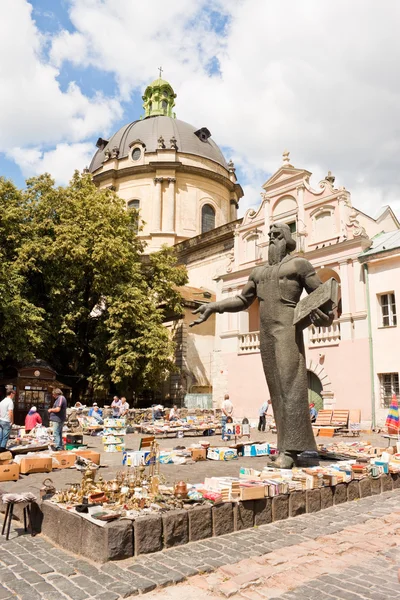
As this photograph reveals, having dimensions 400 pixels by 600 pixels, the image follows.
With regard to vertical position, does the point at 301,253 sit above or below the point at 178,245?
below

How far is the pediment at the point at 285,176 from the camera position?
24234 millimetres

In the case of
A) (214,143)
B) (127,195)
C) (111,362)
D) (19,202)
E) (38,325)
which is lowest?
(111,362)

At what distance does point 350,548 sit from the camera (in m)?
4.88

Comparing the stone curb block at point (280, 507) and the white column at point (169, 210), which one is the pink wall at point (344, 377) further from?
the white column at point (169, 210)

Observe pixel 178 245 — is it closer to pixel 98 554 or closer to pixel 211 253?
pixel 211 253

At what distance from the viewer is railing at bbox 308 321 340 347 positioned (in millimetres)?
21078

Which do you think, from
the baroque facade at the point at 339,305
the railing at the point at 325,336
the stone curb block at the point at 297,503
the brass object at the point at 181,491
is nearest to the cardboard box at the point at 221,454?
the stone curb block at the point at 297,503

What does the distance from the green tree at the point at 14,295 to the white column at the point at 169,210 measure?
1533 centimetres

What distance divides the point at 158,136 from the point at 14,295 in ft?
85.9

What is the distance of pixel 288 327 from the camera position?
311 inches

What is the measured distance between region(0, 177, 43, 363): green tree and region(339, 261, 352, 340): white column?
1279 cm

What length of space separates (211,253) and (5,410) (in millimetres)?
25022

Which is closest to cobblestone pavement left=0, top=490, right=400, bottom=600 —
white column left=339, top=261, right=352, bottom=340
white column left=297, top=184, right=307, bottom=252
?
white column left=339, top=261, right=352, bottom=340

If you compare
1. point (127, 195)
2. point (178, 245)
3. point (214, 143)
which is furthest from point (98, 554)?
point (214, 143)
